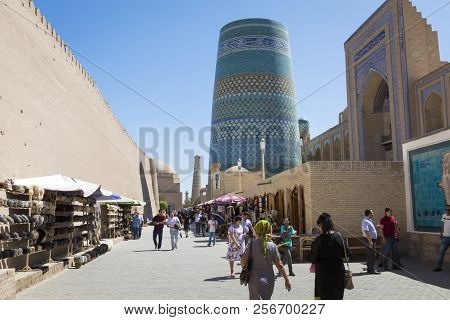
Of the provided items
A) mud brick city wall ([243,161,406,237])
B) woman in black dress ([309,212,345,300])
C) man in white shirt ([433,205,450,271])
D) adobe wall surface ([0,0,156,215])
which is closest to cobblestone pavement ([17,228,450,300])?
man in white shirt ([433,205,450,271])

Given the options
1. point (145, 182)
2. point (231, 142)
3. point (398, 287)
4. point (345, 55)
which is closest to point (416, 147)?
point (398, 287)

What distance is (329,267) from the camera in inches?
163

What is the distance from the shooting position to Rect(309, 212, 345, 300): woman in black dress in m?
4.11

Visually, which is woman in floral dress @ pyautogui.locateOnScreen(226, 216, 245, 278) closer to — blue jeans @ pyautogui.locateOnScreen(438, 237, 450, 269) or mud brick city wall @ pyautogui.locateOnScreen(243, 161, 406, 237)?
blue jeans @ pyautogui.locateOnScreen(438, 237, 450, 269)

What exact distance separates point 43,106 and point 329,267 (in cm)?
1094

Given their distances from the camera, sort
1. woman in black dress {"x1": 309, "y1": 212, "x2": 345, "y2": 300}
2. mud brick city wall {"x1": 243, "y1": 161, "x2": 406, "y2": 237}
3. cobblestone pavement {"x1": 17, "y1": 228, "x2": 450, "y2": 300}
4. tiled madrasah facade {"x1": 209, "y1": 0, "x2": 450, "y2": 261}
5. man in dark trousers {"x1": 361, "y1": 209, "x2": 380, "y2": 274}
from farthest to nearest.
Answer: mud brick city wall {"x1": 243, "y1": 161, "x2": 406, "y2": 237}
tiled madrasah facade {"x1": 209, "y1": 0, "x2": 450, "y2": 261}
man in dark trousers {"x1": 361, "y1": 209, "x2": 380, "y2": 274}
cobblestone pavement {"x1": 17, "y1": 228, "x2": 450, "y2": 300}
woman in black dress {"x1": 309, "y1": 212, "x2": 345, "y2": 300}

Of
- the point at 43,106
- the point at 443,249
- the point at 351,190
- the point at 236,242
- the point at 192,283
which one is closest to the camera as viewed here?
the point at 192,283

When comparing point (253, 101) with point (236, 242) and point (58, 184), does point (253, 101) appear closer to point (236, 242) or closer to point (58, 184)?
point (236, 242)

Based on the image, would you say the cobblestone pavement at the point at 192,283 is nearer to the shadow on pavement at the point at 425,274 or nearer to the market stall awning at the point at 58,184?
the shadow on pavement at the point at 425,274

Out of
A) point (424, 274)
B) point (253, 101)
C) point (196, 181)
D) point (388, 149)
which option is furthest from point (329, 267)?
point (196, 181)

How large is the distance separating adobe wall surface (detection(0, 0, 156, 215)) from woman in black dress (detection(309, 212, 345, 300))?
263 inches

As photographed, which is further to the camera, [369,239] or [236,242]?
[236,242]

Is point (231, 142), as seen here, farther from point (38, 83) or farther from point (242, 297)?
point (242, 297)

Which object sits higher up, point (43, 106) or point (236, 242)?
point (43, 106)
